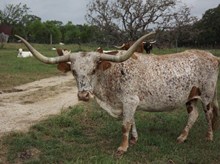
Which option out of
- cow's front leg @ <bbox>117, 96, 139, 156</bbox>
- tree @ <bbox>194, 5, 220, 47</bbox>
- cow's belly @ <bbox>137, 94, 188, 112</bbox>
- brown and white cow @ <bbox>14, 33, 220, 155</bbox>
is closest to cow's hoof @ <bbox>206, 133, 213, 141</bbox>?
brown and white cow @ <bbox>14, 33, 220, 155</bbox>

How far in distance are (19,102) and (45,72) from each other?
8.77 meters

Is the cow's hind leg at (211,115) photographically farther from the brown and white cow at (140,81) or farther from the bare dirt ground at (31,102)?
the bare dirt ground at (31,102)

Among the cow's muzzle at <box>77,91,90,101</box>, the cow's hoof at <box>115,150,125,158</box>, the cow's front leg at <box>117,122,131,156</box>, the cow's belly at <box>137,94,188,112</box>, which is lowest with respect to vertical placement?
Answer: the cow's hoof at <box>115,150,125,158</box>

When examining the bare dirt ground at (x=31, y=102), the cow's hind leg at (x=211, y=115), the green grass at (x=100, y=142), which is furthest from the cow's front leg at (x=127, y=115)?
the bare dirt ground at (x=31, y=102)

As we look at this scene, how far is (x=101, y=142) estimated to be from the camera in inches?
293

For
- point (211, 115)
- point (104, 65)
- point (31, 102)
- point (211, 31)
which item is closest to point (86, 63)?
point (104, 65)

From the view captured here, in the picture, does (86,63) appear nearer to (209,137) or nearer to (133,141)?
(133,141)

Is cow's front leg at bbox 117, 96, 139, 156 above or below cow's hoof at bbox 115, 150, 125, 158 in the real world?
above

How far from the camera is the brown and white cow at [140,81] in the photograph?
6320 millimetres

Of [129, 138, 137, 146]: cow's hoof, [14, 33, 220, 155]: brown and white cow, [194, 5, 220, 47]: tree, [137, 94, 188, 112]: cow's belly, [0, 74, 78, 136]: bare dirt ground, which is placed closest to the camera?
[14, 33, 220, 155]: brown and white cow

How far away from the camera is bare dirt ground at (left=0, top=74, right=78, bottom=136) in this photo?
8734 millimetres

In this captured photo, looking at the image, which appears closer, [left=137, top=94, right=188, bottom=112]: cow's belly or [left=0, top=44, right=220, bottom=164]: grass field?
[left=0, top=44, right=220, bottom=164]: grass field

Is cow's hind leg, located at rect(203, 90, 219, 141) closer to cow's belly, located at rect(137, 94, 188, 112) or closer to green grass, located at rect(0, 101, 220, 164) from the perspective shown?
green grass, located at rect(0, 101, 220, 164)

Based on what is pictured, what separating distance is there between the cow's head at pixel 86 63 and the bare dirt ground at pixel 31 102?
7.40 feet
